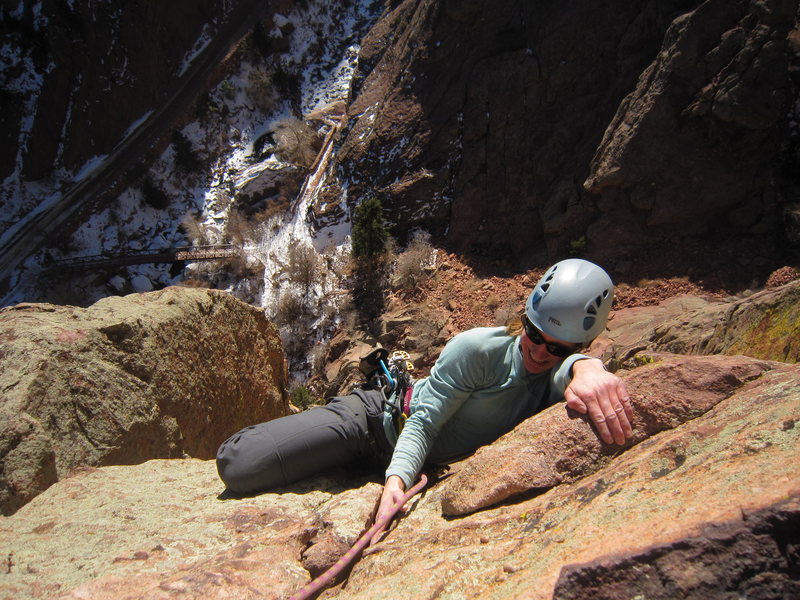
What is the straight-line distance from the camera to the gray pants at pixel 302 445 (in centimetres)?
283

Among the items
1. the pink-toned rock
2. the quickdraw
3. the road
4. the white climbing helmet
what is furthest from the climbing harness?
the road

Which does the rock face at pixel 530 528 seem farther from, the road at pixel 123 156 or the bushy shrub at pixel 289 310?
the road at pixel 123 156

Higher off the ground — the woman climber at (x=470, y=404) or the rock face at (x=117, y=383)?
the rock face at (x=117, y=383)

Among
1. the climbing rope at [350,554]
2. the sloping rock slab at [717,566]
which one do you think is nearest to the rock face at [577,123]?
the climbing rope at [350,554]

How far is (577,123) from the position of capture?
12828 millimetres

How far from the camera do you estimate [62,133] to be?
1881 centimetres

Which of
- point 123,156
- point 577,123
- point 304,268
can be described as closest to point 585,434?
point 577,123

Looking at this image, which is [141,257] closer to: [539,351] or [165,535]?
[165,535]

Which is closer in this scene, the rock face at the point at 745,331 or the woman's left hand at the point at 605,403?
the woman's left hand at the point at 605,403

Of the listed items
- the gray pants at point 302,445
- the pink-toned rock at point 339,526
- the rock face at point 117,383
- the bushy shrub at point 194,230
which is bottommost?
the pink-toned rock at point 339,526

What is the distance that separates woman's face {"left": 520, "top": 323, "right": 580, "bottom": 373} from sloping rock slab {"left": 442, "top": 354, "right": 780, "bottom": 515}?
1.01 ft

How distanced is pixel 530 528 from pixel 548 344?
2.97 feet

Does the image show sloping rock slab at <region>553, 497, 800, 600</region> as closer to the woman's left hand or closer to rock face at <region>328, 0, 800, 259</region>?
the woman's left hand

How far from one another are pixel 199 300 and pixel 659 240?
34.2 ft
